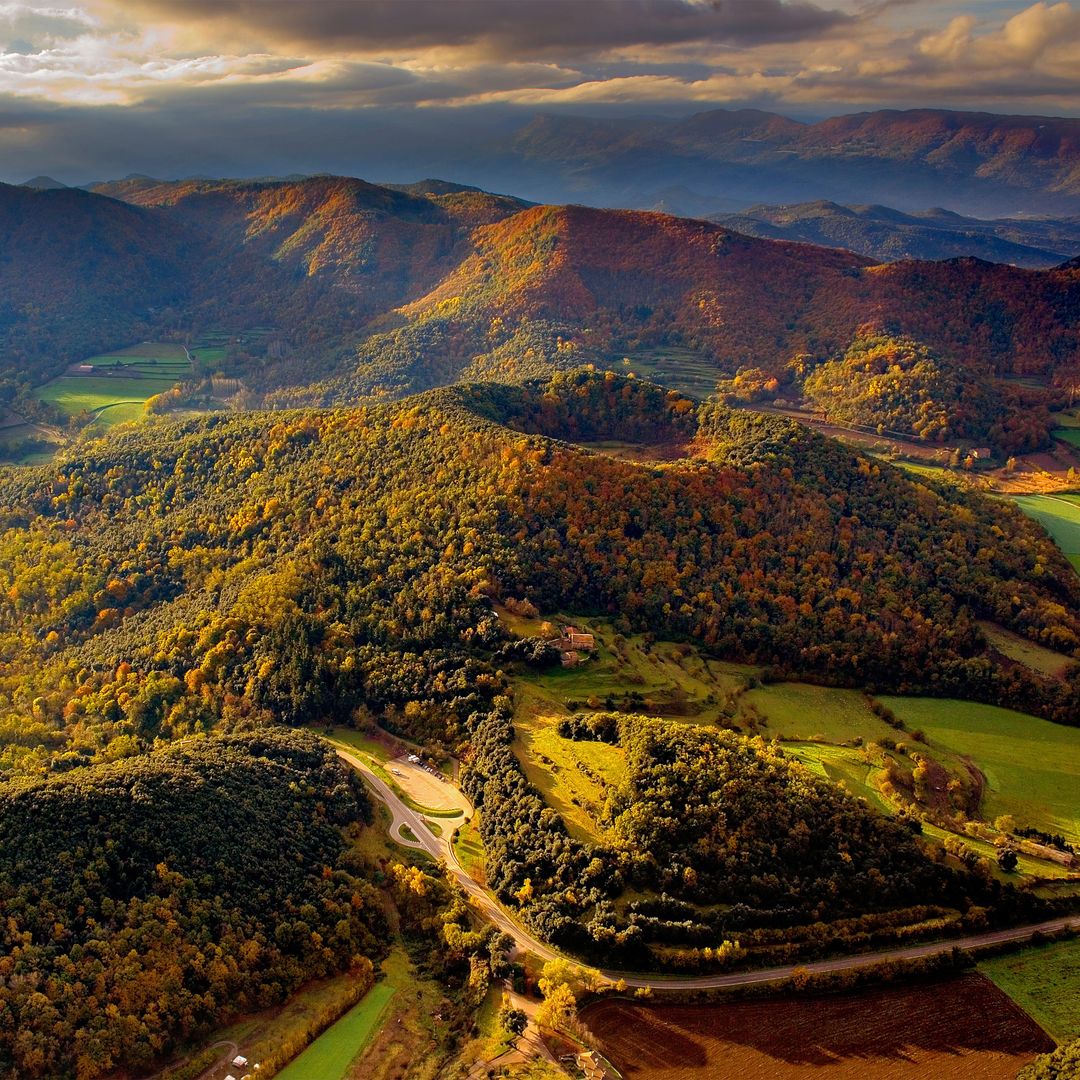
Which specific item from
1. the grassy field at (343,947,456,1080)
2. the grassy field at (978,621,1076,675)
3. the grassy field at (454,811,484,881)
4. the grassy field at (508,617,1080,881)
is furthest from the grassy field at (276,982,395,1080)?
the grassy field at (978,621,1076,675)

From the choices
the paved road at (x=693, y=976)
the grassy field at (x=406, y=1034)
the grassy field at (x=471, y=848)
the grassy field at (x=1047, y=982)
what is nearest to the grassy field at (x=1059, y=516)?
the grassy field at (x=1047, y=982)

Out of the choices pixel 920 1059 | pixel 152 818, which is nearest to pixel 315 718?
pixel 152 818

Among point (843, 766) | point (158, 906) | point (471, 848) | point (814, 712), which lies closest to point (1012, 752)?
point (814, 712)

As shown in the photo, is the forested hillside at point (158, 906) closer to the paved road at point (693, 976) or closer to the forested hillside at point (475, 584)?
the paved road at point (693, 976)

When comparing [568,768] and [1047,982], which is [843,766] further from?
[568,768]

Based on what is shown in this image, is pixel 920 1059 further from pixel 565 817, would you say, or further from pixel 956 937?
pixel 565 817
